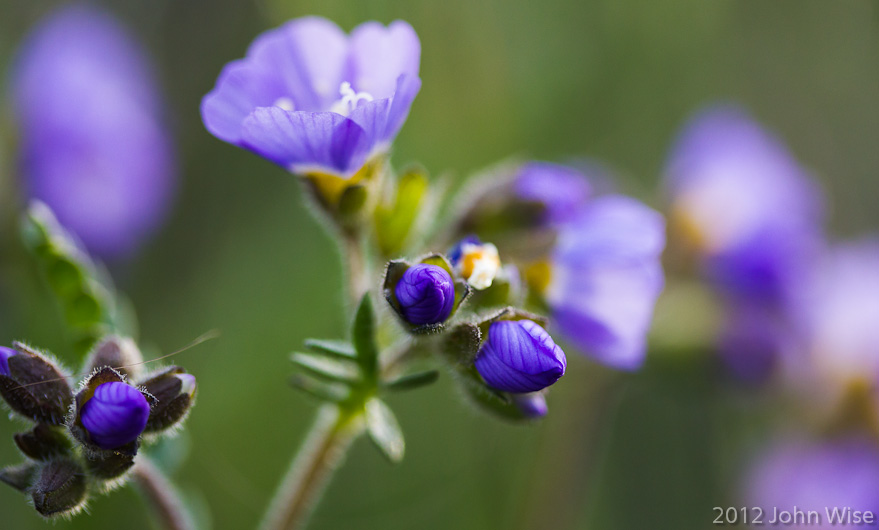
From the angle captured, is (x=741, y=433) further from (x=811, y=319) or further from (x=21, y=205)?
(x=21, y=205)

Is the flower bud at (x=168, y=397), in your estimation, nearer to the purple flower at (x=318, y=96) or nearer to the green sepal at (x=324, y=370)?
the green sepal at (x=324, y=370)

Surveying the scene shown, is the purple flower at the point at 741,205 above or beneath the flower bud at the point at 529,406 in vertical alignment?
above

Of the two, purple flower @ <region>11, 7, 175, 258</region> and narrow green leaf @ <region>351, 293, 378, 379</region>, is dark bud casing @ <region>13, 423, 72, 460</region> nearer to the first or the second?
narrow green leaf @ <region>351, 293, 378, 379</region>

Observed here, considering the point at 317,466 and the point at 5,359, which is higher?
the point at 317,466

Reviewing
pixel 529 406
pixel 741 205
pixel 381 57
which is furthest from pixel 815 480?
pixel 381 57

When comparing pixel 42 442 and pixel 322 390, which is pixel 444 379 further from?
pixel 42 442

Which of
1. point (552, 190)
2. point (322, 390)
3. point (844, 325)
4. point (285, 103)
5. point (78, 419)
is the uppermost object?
point (844, 325)

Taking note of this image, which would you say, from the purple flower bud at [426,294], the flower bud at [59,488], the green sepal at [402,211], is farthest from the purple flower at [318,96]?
the flower bud at [59,488]
